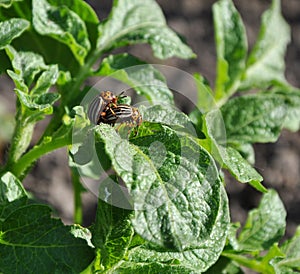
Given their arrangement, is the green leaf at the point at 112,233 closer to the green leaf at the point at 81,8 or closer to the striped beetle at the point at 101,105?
the striped beetle at the point at 101,105

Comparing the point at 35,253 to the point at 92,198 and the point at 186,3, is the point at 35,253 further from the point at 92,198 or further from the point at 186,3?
the point at 186,3

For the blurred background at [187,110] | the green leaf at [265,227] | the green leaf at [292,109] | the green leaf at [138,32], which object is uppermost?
the green leaf at [138,32]

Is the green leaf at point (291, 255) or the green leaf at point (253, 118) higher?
the green leaf at point (253, 118)

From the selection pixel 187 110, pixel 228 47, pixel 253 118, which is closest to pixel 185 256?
pixel 253 118

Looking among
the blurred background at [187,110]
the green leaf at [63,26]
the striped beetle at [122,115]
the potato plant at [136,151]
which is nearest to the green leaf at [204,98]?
the potato plant at [136,151]

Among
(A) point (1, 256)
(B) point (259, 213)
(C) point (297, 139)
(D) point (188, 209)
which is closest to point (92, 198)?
(C) point (297, 139)

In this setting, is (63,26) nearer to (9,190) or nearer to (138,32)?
(138,32)
